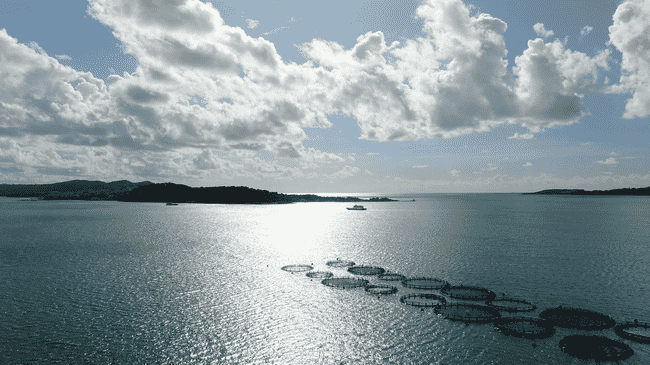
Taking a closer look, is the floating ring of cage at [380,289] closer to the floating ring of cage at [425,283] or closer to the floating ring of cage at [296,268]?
the floating ring of cage at [425,283]

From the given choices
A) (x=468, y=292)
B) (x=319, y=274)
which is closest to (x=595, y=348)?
(x=468, y=292)

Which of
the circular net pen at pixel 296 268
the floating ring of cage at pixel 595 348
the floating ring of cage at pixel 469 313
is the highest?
the circular net pen at pixel 296 268

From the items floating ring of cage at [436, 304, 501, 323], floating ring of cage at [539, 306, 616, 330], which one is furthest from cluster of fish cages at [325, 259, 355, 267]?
floating ring of cage at [539, 306, 616, 330]

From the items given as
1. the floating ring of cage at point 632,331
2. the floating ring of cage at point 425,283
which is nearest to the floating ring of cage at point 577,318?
the floating ring of cage at point 632,331

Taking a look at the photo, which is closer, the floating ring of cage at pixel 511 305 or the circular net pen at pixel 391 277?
the floating ring of cage at pixel 511 305

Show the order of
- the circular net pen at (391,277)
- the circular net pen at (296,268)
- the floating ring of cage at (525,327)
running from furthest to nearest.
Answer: the circular net pen at (296,268) < the circular net pen at (391,277) < the floating ring of cage at (525,327)

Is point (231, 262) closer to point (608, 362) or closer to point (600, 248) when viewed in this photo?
point (608, 362)
